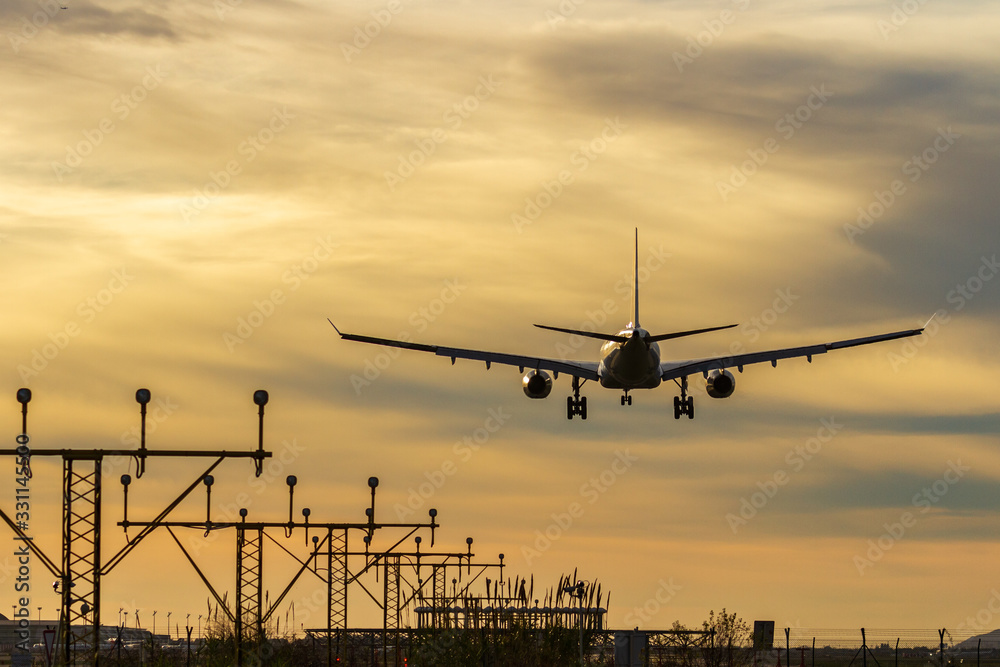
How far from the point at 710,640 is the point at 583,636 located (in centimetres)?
3753

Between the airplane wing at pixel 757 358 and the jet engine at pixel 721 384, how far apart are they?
1.20 feet

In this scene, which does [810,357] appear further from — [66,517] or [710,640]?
[66,517]

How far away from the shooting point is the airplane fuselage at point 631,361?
62000mm

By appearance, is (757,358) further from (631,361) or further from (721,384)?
(631,361)

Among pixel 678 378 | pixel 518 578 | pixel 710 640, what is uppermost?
pixel 678 378

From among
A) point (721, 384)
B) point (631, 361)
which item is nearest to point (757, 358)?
point (721, 384)

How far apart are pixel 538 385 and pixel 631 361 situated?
366 inches

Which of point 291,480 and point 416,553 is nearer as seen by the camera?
point 291,480

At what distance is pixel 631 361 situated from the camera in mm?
62406

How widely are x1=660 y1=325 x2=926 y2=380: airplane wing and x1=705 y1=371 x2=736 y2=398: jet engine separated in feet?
1.20

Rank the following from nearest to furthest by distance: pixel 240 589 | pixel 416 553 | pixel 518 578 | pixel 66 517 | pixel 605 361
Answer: pixel 518 578, pixel 66 517, pixel 240 589, pixel 605 361, pixel 416 553

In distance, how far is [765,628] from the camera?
3012 inches

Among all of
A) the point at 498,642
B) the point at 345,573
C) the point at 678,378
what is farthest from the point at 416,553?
the point at 498,642

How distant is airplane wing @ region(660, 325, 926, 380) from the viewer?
7012 centimetres
